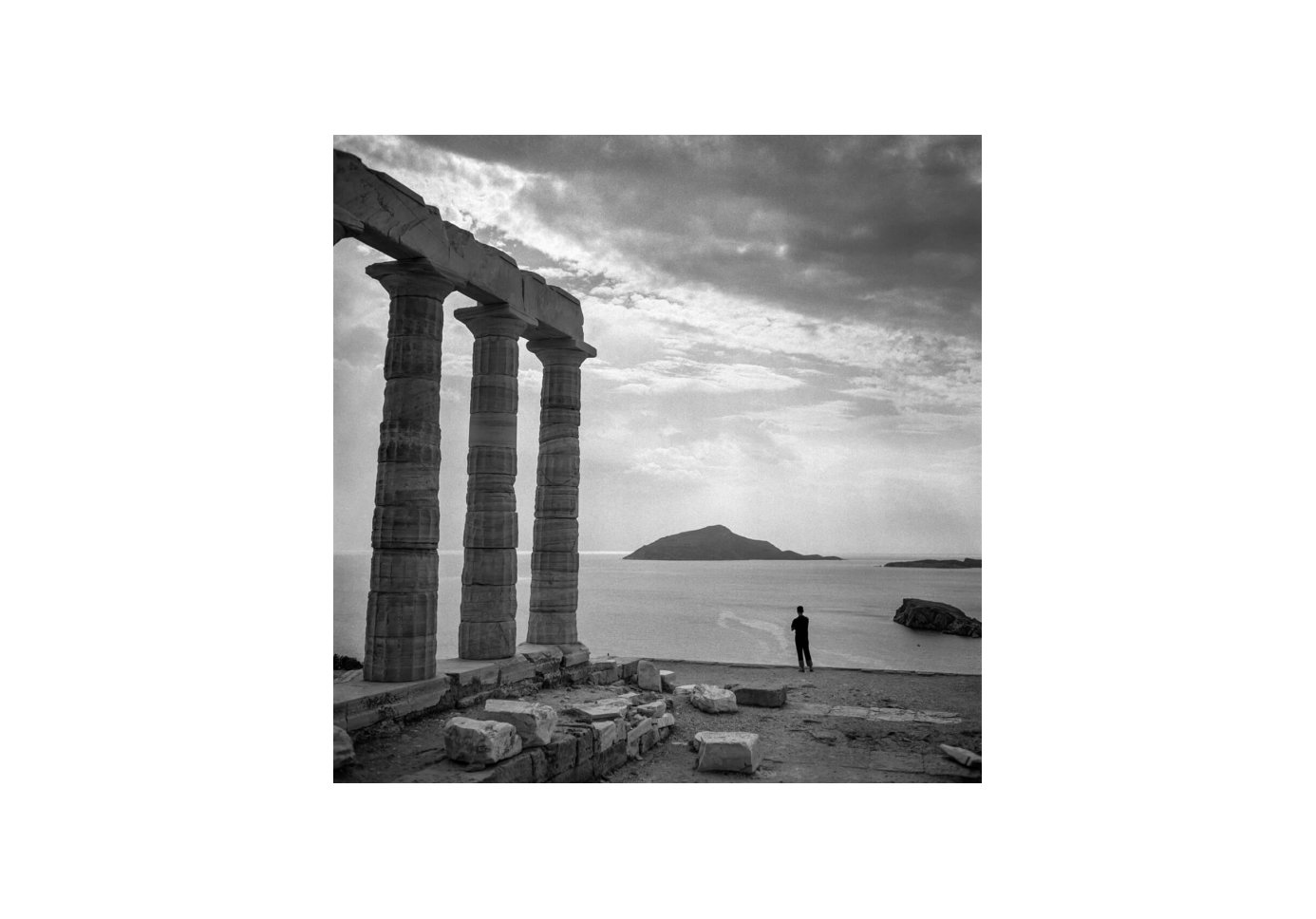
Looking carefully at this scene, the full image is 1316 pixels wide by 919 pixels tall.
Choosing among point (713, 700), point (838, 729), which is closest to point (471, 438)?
point (713, 700)

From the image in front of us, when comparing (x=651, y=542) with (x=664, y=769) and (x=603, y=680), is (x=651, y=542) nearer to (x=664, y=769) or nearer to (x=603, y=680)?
(x=603, y=680)

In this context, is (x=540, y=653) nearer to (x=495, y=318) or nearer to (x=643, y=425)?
(x=495, y=318)

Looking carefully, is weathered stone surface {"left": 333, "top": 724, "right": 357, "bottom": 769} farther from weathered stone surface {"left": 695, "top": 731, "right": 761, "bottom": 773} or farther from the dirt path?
weathered stone surface {"left": 695, "top": 731, "right": 761, "bottom": 773}

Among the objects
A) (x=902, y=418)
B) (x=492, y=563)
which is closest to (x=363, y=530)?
(x=492, y=563)

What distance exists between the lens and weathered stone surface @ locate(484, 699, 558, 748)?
9.97m

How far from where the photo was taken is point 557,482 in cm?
1631

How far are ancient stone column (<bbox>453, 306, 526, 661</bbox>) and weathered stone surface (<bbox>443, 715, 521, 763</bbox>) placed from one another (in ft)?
15.2

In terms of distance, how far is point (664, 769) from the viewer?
10891 mm

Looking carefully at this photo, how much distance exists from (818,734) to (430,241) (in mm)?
8553

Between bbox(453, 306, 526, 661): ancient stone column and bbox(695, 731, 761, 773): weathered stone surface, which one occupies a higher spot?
bbox(453, 306, 526, 661): ancient stone column

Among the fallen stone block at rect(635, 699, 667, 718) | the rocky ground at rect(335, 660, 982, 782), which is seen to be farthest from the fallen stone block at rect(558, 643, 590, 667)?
the fallen stone block at rect(635, 699, 667, 718)

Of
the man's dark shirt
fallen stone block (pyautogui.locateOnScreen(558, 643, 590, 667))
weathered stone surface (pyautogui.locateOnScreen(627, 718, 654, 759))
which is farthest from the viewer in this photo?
the man's dark shirt

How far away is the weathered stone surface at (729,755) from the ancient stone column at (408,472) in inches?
158

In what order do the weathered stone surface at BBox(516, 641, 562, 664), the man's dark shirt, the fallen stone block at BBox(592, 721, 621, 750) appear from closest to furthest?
the fallen stone block at BBox(592, 721, 621, 750) → the weathered stone surface at BBox(516, 641, 562, 664) → the man's dark shirt
